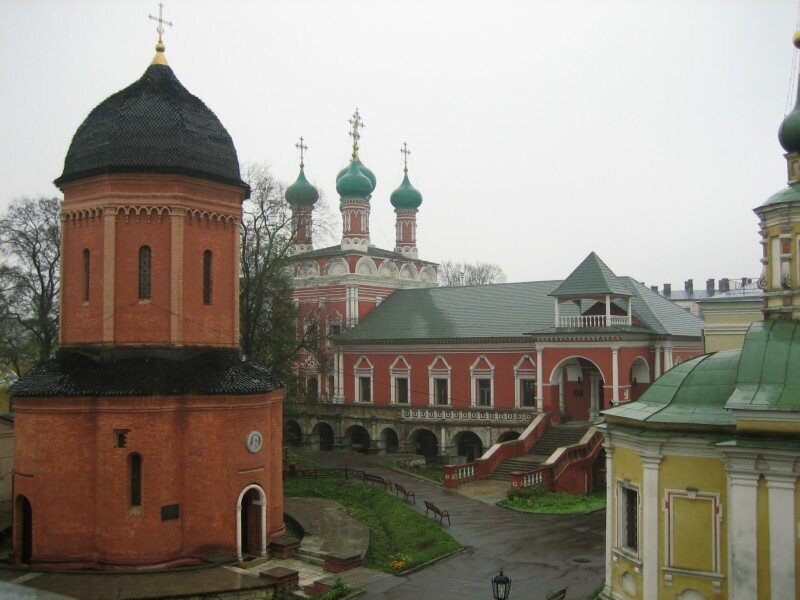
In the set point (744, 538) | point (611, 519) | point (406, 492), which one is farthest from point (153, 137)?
point (744, 538)

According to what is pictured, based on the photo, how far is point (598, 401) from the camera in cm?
3359

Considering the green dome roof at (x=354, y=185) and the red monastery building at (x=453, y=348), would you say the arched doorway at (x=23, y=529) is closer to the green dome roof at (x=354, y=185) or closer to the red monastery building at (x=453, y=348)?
the red monastery building at (x=453, y=348)

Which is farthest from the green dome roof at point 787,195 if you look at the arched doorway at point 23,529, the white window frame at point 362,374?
the white window frame at point 362,374

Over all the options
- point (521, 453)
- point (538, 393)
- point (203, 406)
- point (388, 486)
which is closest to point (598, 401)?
point (538, 393)

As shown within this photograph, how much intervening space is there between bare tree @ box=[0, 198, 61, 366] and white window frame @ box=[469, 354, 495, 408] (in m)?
19.5

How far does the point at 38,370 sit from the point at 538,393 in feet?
66.8

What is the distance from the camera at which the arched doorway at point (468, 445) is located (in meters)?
34.6

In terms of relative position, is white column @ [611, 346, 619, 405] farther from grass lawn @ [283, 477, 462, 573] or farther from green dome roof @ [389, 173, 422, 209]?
green dome roof @ [389, 173, 422, 209]

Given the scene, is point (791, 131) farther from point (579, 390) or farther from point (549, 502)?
point (579, 390)

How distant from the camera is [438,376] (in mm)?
37312

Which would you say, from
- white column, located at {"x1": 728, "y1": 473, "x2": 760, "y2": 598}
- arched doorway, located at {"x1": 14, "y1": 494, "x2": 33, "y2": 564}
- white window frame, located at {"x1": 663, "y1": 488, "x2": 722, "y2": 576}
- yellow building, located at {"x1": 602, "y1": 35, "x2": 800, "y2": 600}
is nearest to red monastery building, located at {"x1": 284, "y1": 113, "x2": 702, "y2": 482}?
yellow building, located at {"x1": 602, "y1": 35, "x2": 800, "y2": 600}

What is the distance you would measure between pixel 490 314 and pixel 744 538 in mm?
26170

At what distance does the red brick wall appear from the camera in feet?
55.6

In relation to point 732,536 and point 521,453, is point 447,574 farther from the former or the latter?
point 521,453
